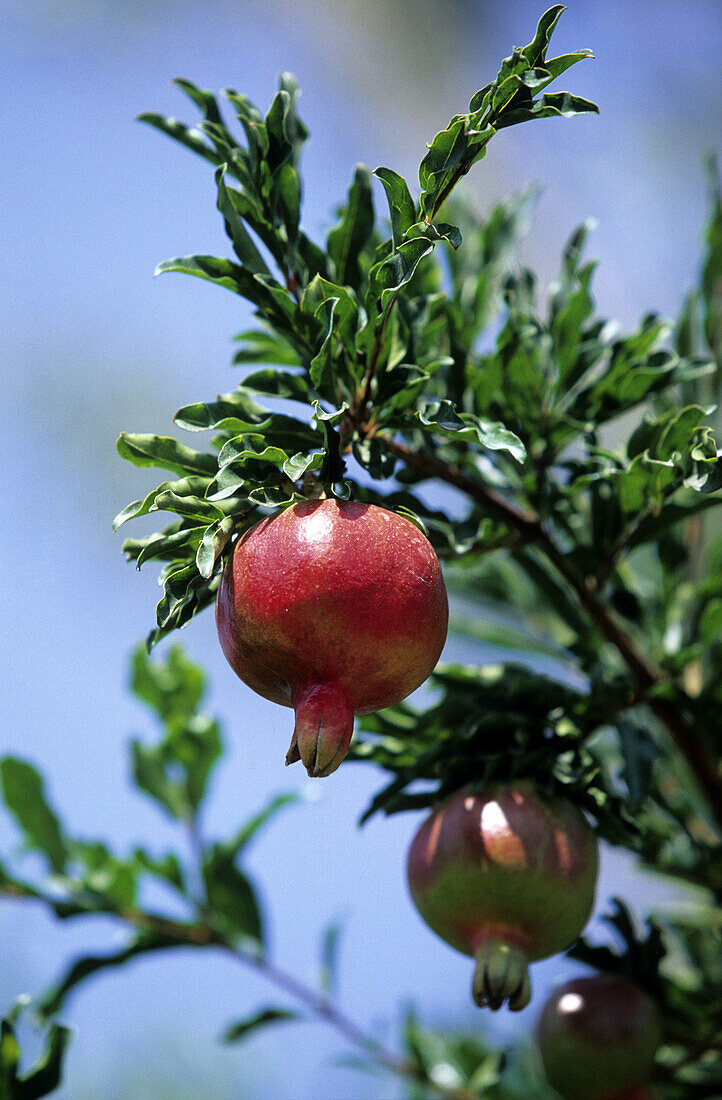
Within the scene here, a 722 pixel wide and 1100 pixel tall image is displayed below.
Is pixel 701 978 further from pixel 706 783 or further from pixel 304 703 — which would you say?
pixel 304 703

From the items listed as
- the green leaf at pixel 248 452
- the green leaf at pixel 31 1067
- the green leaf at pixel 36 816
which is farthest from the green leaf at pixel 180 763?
the green leaf at pixel 248 452

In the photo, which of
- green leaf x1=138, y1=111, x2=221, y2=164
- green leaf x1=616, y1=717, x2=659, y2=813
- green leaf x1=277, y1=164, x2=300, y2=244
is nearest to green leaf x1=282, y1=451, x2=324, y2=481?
green leaf x1=277, y1=164, x2=300, y2=244

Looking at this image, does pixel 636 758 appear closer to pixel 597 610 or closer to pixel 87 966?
pixel 597 610

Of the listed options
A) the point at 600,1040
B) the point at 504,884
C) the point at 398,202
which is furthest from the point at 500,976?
the point at 398,202

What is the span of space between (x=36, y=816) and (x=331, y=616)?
1.29 metres

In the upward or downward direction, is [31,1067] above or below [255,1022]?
above

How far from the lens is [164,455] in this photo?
125 centimetres

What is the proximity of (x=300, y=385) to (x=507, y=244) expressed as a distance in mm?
790

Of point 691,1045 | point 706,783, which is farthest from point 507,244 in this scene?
point 691,1045

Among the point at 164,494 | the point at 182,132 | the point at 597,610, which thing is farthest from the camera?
the point at 597,610

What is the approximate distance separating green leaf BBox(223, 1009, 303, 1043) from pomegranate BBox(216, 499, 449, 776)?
1239 mm

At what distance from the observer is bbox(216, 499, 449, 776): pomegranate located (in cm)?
99

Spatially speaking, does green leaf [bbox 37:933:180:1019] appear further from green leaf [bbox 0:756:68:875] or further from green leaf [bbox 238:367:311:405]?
green leaf [bbox 238:367:311:405]

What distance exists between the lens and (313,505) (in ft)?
3.48
